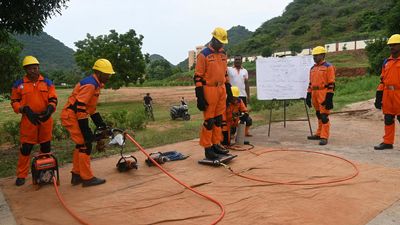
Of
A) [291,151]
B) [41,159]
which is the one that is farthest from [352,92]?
[41,159]

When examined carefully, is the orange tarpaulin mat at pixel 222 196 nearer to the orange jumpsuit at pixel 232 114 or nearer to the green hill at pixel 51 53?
the orange jumpsuit at pixel 232 114

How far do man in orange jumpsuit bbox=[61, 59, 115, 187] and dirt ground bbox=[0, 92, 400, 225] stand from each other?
0.19 meters

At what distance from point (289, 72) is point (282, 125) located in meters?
2.19

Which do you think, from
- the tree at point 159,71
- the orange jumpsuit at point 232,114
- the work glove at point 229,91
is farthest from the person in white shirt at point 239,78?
the tree at point 159,71

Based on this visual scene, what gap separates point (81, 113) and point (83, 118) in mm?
73

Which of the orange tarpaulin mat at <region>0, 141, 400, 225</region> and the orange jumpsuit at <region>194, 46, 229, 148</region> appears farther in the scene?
the orange jumpsuit at <region>194, 46, 229, 148</region>

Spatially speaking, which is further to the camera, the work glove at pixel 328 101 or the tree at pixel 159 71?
the tree at pixel 159 71

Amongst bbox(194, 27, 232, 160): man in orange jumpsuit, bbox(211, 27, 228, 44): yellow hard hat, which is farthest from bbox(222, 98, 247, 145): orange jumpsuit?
bbox(211, 27, 228, 44): yellow hard hat

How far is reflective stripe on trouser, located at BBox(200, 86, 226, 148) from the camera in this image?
5.73m

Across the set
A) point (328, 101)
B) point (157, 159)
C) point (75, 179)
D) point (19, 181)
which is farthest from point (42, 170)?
point (328, 101)

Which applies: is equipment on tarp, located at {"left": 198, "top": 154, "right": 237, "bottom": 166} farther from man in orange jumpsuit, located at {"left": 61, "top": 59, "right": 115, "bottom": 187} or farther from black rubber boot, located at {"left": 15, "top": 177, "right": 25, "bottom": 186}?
black rubber boot, located at {"left": 15, "top": 177, "right": 25, "bottom": 186}

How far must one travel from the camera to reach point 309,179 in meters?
4.90

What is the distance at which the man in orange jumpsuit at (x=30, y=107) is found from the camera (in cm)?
521

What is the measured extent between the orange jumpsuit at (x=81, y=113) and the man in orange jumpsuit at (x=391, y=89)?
4.98 m
